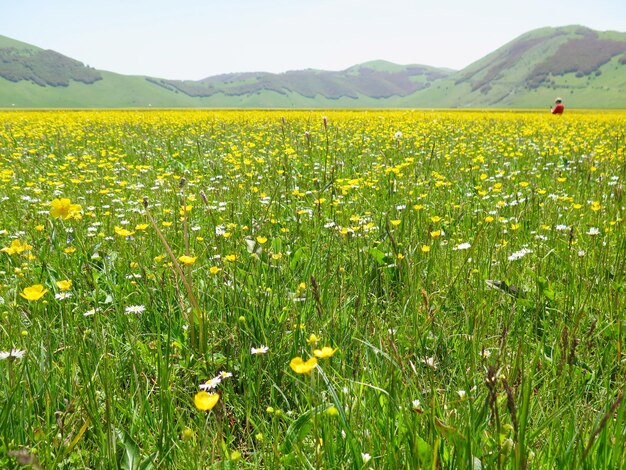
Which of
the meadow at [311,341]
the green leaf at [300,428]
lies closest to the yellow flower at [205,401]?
the meadow at [311,341]

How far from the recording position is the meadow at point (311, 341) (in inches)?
50.0

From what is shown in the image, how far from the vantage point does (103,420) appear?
1526 mm

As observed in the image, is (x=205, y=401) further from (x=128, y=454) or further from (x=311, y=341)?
(x=128, y=454)

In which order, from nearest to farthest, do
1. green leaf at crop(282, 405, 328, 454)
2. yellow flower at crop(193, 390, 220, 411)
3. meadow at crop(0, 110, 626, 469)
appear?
yellow flower at crop(193, 390, 220, 411) → meadow at crop(0, 110, 626, 469) → green leaf at crop(282, 405, 328, 454)

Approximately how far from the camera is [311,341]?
1132 mm

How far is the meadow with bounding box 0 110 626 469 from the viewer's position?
127 centimetres

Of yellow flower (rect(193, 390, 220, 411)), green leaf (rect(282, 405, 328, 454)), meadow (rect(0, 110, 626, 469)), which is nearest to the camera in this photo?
yellow flower (rect(193, 390, 220, 411))

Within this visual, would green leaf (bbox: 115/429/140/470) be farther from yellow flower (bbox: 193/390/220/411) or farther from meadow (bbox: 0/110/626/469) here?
yellow flower (bbox: 193/390/220/411)

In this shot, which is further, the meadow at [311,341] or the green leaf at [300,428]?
the green leaf at [300,428]

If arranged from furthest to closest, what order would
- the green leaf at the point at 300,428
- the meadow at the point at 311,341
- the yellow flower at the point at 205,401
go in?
the green leaf at the point at 300,428 → the meadow at the point at 311,341 → the yellow flower at the point at 205,401

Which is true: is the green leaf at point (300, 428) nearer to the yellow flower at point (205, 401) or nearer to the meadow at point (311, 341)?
the meadow at point (311, 341)

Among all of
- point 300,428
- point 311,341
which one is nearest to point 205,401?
point 311,341

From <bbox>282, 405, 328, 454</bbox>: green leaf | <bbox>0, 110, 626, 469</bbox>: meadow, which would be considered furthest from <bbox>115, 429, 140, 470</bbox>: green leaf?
<bbox>282, 405, 328, 454</bbox>: green leaf

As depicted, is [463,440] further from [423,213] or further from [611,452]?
[423,213]
